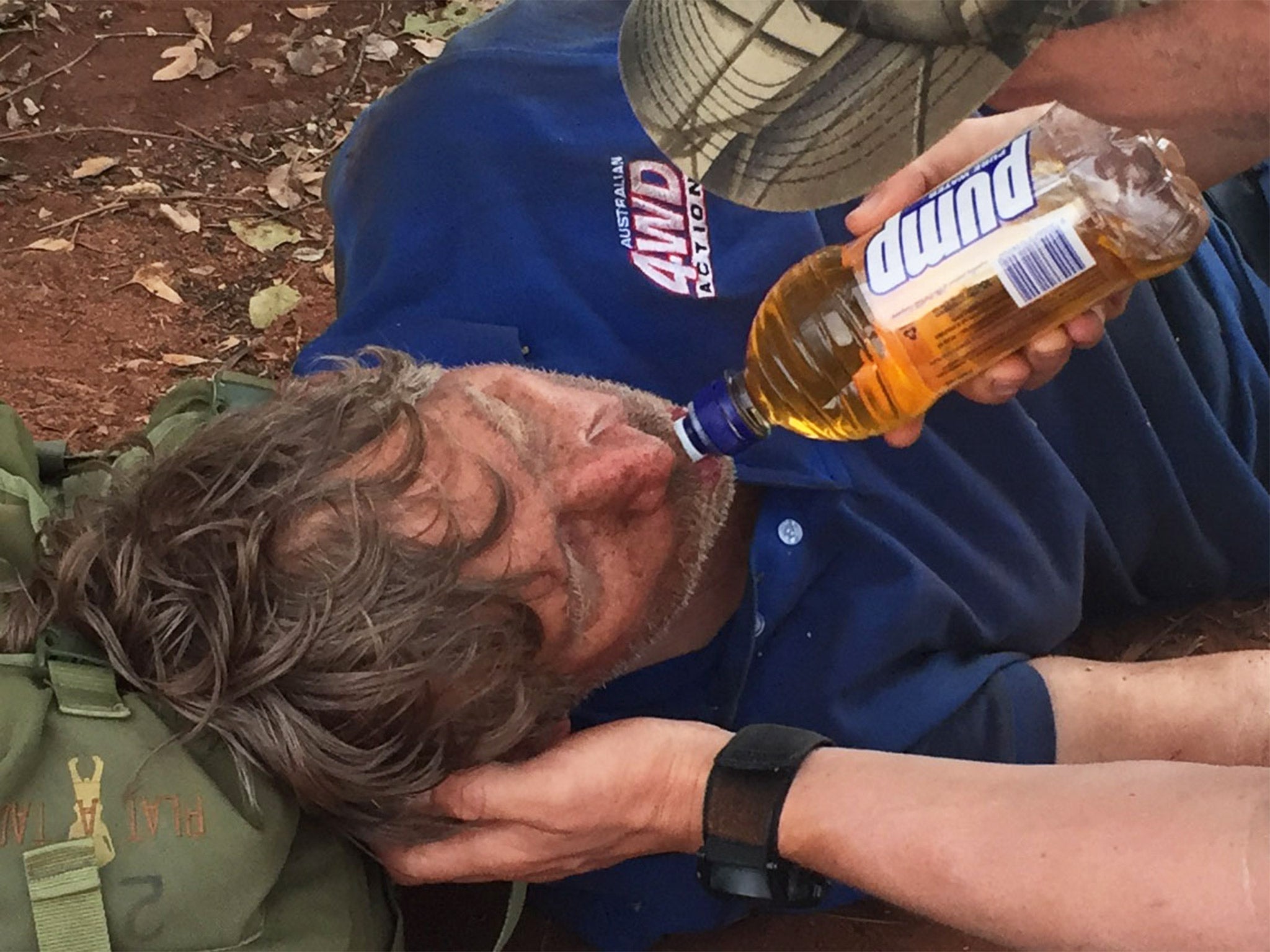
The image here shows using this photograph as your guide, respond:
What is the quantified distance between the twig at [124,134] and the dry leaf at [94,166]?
10cm

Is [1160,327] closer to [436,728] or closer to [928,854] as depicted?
[928,854]

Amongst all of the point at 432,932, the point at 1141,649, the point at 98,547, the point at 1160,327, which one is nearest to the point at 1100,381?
the point at 1160,327

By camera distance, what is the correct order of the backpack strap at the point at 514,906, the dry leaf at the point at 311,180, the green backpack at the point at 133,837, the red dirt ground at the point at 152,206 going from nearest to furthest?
the green backpack at the point at 133,837 < the backpack strap at the point at 514,906 < the red dirt ground at the point at 152,206 < the dry leaf at the point at 311,180

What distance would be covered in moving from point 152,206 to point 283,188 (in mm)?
339

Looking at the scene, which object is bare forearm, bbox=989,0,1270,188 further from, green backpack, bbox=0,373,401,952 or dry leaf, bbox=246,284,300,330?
dry leaf, bbox=246,284,300,330

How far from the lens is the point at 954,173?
1.65 m

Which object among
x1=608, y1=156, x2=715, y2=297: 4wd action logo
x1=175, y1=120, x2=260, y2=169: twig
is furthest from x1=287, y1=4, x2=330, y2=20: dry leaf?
x1=608, y1=156, x2=715, y2=297: 4wd action logo

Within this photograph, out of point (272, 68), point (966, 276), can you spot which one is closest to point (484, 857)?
point (966, 276)

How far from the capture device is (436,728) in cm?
169

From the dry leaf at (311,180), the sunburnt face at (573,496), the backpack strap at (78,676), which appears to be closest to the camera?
the backpack strap at (78,676)

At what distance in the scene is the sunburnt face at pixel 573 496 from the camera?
1.67 m

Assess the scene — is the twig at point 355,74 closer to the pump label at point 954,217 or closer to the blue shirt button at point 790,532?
the blue shirt button at point 790,532

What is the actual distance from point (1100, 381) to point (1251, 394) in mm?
393

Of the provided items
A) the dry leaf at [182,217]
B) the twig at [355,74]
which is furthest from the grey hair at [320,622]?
the twig at [355,74]
